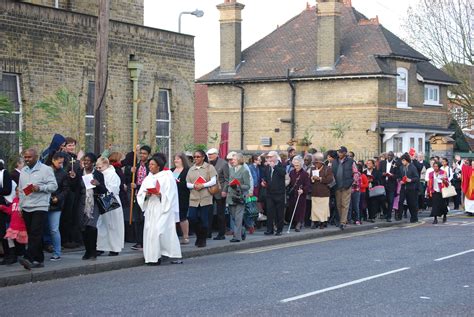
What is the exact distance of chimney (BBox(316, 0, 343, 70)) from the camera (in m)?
48.8

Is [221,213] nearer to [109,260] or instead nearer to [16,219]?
[109,260]

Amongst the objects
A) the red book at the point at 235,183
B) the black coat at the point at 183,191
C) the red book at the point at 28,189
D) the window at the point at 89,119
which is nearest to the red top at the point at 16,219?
the red book at the point at 28,189

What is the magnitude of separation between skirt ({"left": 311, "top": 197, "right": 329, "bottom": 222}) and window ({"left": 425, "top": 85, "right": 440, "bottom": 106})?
28.9 m

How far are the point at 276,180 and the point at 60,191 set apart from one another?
7434mm

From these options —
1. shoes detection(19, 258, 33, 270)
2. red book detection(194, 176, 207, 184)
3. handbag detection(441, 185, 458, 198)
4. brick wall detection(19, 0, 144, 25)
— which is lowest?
shoes detection(19, 258, 33, 270)

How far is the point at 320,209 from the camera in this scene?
25.0 meters

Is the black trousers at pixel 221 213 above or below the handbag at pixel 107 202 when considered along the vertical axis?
below

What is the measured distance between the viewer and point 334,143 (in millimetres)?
49375

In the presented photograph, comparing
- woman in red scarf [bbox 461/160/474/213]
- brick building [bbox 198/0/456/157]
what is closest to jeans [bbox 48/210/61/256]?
woman in red scarf [bbox 461/160/474/213]

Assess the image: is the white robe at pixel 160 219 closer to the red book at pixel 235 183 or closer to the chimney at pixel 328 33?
the red book at pixel 235 183

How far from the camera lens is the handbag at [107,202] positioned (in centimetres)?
1650

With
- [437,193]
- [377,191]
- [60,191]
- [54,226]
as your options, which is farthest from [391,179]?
[54,226]

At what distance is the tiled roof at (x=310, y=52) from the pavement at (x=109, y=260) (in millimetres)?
25690

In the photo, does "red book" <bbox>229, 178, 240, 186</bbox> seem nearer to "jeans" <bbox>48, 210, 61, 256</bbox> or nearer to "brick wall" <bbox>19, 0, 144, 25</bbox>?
"jeans" <bbox>48, 210, 61, 256</bbox>
